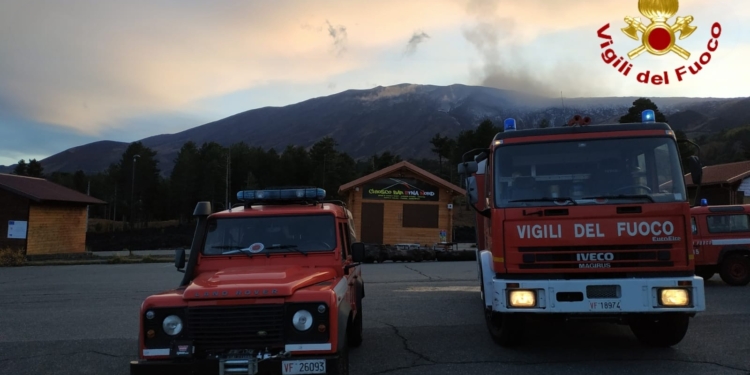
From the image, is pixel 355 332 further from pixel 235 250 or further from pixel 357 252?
pixel 235 250

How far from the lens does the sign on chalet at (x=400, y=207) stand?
29.2 meters

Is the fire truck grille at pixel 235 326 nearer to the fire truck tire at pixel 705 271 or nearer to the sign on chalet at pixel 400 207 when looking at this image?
the fire truck tire at pixel 705 271

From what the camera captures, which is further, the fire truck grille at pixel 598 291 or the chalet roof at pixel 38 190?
the chalet roof at pixel 38 190

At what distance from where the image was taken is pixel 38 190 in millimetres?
31328

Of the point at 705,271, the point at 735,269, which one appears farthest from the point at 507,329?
the point at 705,271

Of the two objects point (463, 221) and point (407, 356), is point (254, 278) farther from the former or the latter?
point (463, 221)

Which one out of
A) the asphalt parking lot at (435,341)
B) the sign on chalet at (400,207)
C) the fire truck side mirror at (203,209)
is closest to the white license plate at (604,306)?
the asphalt parking lot at (435,341)

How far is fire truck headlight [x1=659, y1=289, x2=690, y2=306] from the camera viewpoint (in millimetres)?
5492

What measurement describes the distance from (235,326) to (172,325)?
52 cm

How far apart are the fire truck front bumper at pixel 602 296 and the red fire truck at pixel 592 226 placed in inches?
0.4

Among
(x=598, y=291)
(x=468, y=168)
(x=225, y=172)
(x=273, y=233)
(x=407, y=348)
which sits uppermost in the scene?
(x=225, y=172)

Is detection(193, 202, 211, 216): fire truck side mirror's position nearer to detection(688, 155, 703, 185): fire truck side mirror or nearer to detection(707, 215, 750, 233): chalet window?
detection(688, 155, 703, 185): fire truck side mirror

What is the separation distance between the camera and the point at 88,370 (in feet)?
20.3

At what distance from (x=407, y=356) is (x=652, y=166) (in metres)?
3.65
